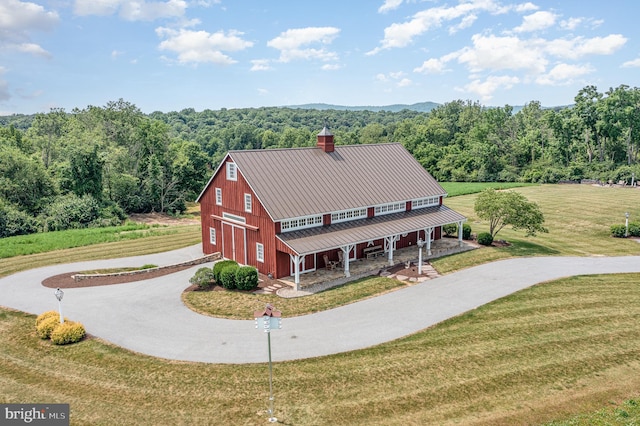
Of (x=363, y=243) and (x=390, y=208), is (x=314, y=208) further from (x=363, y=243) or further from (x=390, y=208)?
(x=390, y=208)

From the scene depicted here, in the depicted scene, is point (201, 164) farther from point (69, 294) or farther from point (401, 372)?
point (401, 372)

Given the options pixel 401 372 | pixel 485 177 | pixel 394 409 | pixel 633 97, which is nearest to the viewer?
pixel 394 409

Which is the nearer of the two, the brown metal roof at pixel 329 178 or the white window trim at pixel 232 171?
the brown metal roof at pixel 329 178

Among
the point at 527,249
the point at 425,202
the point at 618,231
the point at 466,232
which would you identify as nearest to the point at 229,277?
the point at 425,202

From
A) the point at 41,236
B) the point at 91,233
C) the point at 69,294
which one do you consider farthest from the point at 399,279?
the point at 41,236

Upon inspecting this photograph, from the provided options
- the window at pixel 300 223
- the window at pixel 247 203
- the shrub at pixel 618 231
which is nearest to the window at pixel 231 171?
the window at pixel 247 203

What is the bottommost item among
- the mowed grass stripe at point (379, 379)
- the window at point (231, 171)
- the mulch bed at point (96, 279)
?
the mowed grass stripe at point (379, 379)

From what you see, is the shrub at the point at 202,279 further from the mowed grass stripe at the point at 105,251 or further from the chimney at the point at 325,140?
the chimney at the point at 325,140
